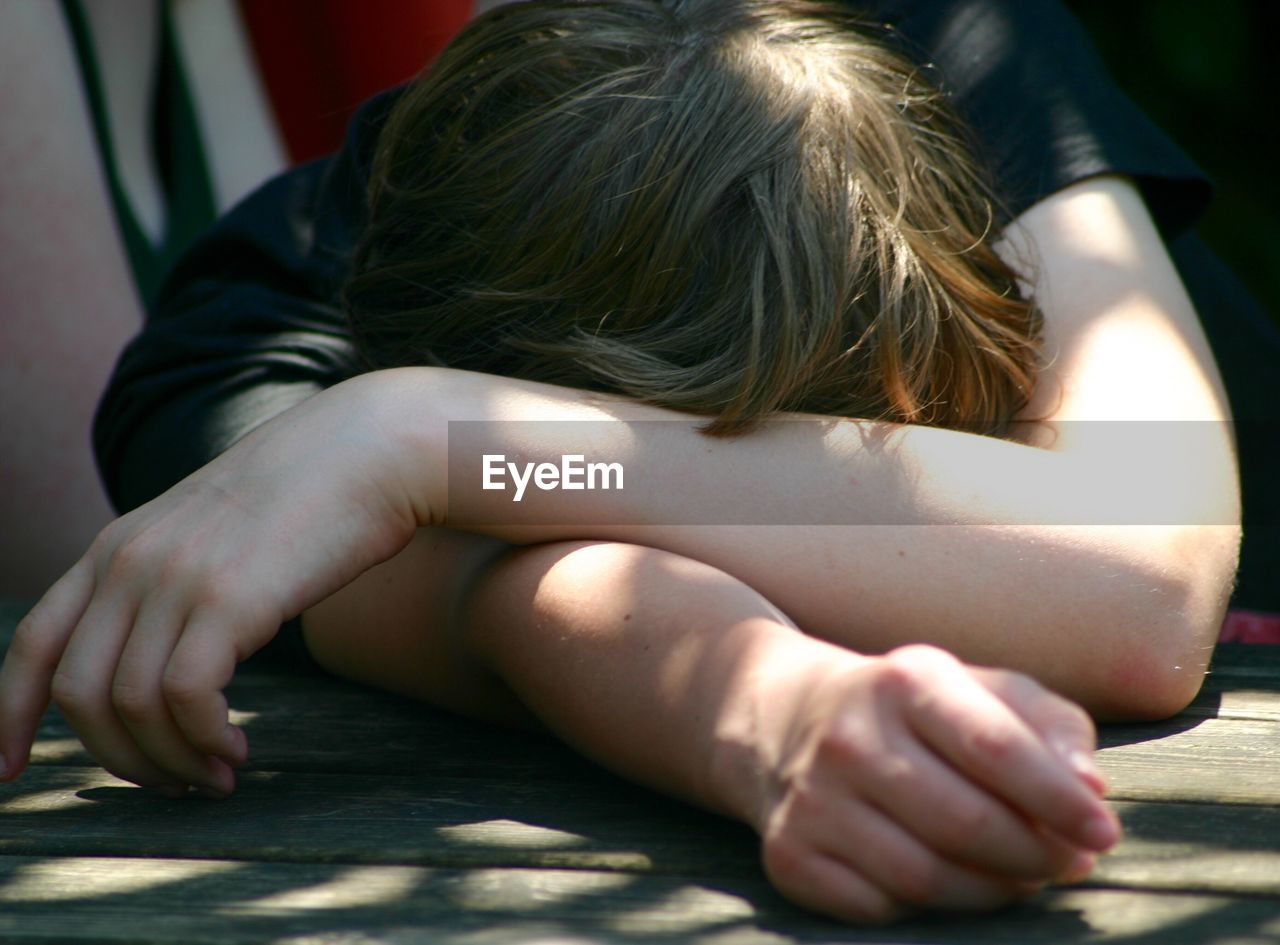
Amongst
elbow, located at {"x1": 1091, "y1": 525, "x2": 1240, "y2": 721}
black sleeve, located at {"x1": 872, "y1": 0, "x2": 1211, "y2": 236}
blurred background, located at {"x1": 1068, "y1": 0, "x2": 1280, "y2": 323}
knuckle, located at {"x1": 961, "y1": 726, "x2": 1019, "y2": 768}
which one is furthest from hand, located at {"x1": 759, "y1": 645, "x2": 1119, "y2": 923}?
blurred background, located at {"x1": 1068, "y1": 0, "x2": 1280, "y2": 323}

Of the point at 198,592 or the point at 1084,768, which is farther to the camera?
the point at 198,592

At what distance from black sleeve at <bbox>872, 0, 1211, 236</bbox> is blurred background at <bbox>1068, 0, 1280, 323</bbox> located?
107 centimetres

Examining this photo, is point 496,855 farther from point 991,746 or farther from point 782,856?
point 991,746

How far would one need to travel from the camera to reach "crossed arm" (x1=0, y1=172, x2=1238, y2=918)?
0.97 m

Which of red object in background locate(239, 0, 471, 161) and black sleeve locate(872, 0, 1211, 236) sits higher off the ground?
red object in background locate(239, 0, 471, 161)

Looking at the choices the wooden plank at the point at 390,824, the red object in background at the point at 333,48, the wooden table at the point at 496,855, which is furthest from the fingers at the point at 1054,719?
the red object in background at the point at 333,48

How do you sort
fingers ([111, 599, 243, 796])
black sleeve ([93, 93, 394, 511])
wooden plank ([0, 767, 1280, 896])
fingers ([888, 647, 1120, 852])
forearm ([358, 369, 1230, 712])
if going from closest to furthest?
fingers ([888, 647, 1120, 852])
wooden plank ([0, 767, 1280, 896])
fingers ([111, 599, 243, 796])
forearm ([358, 369, 1230, 712])
black sleeve ([93, 93, 394, 511])

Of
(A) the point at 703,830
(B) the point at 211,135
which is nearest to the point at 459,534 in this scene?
(A) the point at 703,830

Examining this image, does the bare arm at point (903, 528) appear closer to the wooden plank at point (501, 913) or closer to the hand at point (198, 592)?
the hand at point (198, 592)

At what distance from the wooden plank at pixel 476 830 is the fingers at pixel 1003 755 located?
5.7 inches

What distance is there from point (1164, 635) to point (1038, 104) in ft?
2.50

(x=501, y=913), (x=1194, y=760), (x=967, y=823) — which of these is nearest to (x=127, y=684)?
(x=501, y=913)

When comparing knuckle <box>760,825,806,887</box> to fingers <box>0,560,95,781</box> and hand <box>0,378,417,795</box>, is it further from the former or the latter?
fingers <box>0,560,95,781</box>

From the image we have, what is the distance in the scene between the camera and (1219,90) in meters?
2.75
